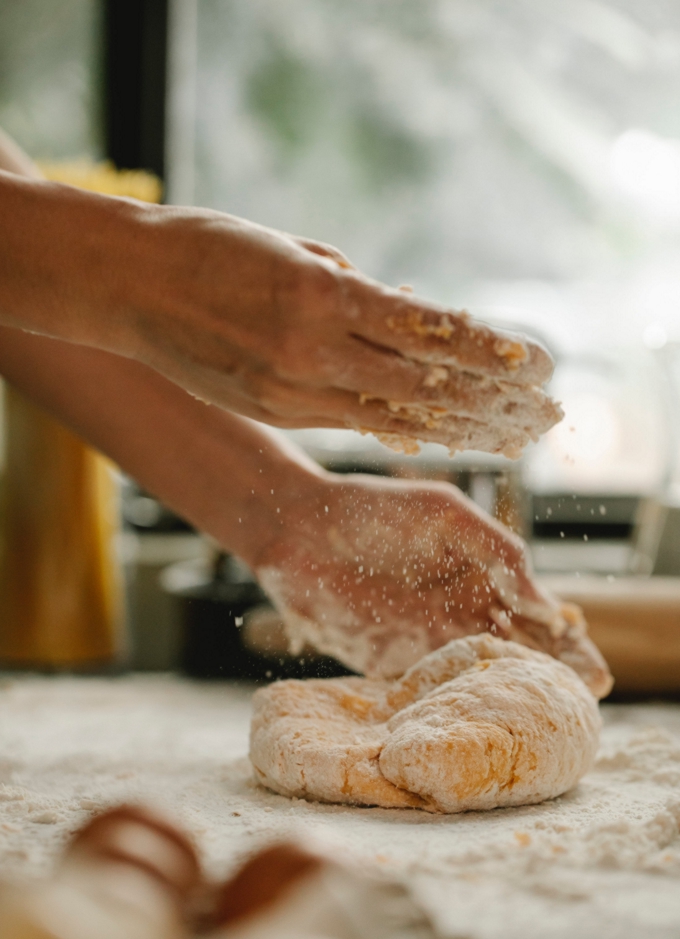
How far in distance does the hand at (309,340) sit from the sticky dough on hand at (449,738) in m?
0.21

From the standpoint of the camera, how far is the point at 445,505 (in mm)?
852

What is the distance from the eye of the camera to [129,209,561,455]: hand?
568mm

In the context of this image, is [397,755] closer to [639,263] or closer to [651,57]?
[639,263]

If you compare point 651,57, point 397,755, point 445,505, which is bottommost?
point 397,755

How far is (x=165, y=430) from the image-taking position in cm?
92

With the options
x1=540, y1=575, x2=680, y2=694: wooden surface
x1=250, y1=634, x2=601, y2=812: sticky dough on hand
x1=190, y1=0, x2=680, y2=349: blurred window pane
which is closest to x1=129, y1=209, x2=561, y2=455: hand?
x1=250, y1=634, x2=601, y2=812: sticky dough on hand

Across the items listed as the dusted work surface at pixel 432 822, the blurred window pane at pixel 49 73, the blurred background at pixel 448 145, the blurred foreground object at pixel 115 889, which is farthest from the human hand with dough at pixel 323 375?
the blurred window pane at pixel 49 73

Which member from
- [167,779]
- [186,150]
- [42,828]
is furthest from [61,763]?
[186,150]

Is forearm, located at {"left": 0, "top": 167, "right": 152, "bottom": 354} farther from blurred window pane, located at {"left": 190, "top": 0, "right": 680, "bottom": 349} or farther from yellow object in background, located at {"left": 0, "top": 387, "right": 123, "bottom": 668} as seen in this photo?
blurred window pane, located at {"left": 190, "top": 0, "right": 680, "bottom": 349}

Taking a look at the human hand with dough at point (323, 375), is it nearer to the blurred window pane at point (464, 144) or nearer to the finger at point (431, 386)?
the finger at point (431, 386)

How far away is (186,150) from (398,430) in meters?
1.63

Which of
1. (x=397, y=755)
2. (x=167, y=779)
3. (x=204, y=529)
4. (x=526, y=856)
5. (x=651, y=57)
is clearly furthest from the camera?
(x=651, y=57)

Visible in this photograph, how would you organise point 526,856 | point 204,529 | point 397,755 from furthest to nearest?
point 204,529, point 397,755, point 526,856

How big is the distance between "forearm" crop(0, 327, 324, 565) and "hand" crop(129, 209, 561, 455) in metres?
0.27
